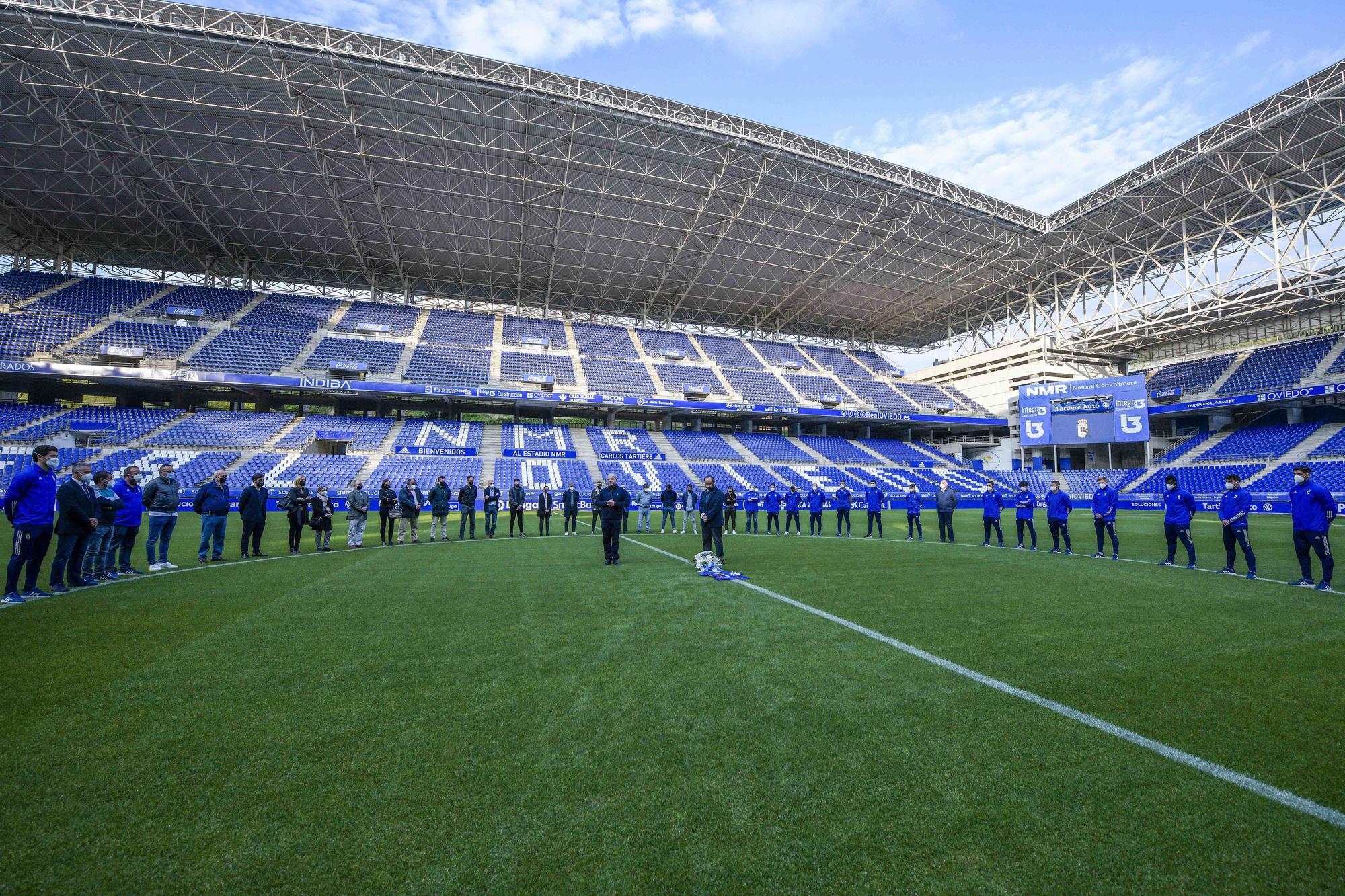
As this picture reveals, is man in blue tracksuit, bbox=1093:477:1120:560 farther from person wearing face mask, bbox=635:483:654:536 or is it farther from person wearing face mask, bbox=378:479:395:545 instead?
person wearing face mask, bbox=378:479:395:545

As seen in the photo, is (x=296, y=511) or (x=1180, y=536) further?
(x=296, y=511)

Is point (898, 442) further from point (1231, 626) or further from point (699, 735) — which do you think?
point (699, 735)

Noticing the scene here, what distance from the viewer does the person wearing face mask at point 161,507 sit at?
8.61 metres

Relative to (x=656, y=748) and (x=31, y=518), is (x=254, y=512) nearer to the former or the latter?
(x=31, y=518)

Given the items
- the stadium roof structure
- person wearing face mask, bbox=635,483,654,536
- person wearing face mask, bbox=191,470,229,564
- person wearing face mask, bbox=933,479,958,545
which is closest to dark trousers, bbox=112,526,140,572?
person wearing face mask, bbox=191,470,229,564

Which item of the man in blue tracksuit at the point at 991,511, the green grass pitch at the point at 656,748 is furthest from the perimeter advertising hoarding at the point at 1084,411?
the green grass pitch at the point at 656,748

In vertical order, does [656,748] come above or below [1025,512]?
below

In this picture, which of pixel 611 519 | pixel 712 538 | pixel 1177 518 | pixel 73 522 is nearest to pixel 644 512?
pixel 611 519

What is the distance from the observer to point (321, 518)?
1177cm

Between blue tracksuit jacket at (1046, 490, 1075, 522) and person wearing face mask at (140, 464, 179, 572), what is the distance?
1646 centimetres

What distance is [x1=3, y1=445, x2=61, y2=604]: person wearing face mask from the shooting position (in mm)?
6074

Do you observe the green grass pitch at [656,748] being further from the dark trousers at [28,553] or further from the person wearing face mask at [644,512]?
the person wearing face mask at [644,512]

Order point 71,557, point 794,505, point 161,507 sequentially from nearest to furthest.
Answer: point 71,557 → point 161,507 → point 794,505

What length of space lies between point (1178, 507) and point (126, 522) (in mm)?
17582
